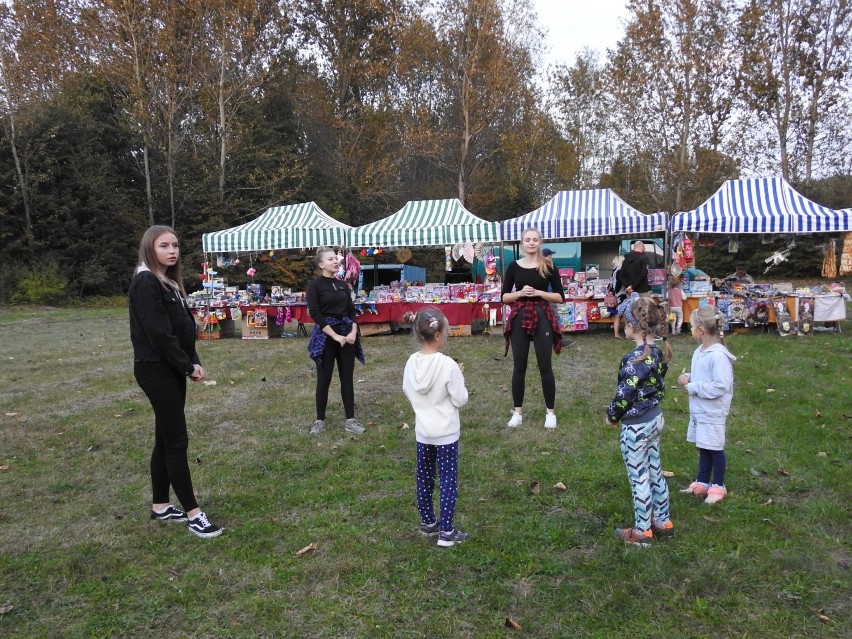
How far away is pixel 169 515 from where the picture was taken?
3.59 meters

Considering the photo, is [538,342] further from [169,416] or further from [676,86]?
[676,86]

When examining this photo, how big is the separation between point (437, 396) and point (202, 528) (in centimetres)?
154

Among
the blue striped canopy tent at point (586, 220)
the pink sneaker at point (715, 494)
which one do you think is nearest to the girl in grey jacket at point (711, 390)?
the pink sneaker at point (715, 494)

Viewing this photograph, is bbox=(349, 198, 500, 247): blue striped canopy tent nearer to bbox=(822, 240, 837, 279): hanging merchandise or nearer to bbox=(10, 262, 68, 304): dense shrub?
bbox=(822, 240, 837, 279): hanging merchandise

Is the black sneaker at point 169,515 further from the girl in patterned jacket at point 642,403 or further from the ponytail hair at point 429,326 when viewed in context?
the girl in patterned jacket at point 642,403

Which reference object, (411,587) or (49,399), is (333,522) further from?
(49,399)

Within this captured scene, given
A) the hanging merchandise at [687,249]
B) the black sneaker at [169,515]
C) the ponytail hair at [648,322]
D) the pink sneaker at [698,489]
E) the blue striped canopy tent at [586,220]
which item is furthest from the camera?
the blue striped canopy tent at [586,220]

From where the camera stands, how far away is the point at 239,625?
2.53 m

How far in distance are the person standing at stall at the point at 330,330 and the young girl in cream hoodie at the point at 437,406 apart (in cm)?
221

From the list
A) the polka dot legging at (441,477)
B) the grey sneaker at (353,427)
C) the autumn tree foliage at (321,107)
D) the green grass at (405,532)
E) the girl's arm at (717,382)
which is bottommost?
the green grass at (405,532)

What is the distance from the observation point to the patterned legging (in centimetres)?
303

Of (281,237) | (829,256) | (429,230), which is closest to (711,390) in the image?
(429,230)

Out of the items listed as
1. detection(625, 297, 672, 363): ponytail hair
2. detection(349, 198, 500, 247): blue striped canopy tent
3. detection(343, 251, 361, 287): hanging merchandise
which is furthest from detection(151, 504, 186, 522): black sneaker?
detection(349, 198, 500, 247): blue striped canopy tent

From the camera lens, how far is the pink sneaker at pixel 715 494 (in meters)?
3.61
